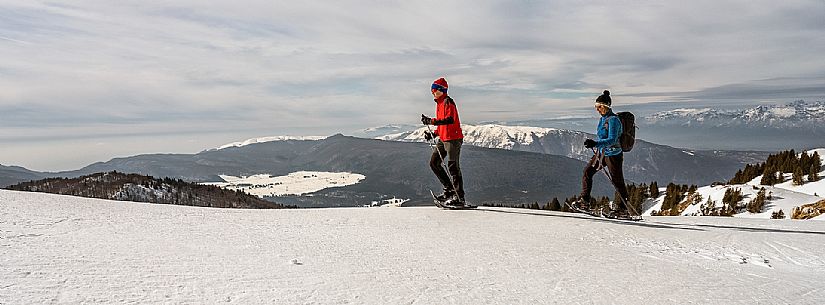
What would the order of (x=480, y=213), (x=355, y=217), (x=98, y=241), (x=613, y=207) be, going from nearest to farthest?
(x=98, y=241) → (x=355, y=217) → (x=480, y=213) → (x=613, y=207)

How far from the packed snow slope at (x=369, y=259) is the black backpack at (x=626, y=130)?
2030 mm

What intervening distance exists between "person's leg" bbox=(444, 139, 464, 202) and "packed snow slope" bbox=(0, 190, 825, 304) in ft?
7.02

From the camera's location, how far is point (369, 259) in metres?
5.11

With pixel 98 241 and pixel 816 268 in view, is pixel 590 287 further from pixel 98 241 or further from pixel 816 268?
pixel 98 241

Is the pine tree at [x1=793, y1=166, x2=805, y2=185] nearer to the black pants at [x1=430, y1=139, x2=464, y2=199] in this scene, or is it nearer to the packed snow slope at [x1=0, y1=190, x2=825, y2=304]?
the packed snow slope at [x1=0, y1=190, x2=825, y2=304]

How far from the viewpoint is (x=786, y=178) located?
39.1 meters

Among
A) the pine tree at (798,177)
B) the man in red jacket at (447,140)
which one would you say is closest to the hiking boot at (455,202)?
the man in red jacket at (447,140)

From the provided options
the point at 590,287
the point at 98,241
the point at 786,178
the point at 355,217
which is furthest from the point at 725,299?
the point at 786,178

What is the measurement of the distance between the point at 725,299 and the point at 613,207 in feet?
21.1

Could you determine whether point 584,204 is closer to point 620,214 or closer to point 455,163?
point 620,214

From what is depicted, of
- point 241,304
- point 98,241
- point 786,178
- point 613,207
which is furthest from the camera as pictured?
point 786,178

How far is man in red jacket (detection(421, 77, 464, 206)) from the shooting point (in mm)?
10055

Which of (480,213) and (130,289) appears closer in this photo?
(130,289)

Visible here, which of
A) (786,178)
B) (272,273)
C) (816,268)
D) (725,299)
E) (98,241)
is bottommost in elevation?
(786,178)
